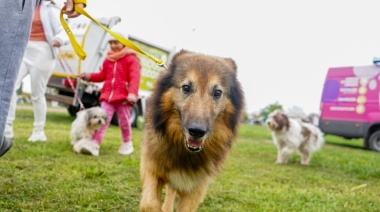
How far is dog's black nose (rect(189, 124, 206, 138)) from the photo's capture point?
237cm

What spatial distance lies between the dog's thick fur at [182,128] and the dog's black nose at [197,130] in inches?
7.8

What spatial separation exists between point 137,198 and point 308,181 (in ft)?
10.1

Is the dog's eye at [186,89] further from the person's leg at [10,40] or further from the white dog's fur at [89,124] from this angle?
the white dog's fur at [89,124]

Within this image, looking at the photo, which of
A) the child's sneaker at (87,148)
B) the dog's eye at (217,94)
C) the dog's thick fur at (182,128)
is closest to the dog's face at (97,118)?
the child's sneaker at (87,148)

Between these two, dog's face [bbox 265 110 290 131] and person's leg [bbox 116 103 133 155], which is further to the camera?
dog's face [bbox 265 110 290 131]

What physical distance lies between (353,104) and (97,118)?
1062cm

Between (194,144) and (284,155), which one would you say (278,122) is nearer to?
(284,155)

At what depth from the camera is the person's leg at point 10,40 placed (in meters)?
1.99

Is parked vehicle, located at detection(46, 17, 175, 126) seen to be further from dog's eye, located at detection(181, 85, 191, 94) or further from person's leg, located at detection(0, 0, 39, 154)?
person's leg, located at detection(0, 0, 39, 154)

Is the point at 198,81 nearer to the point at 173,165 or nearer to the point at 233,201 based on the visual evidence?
the point at 173,165

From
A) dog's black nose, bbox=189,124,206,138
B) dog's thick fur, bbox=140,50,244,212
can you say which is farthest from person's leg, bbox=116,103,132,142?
dog's black nose, bbox=189,124,206,138

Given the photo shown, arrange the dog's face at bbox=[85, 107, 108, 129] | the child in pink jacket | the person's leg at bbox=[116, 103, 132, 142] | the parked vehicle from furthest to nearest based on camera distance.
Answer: the parked vehicle < the dog's face at bbox=[85, 107, 108, 129] < the person's leg at bbox=[116, 103, 132, 142] < the child in pink jacket

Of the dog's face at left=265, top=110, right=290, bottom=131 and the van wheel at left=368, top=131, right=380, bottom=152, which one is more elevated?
the dog's face at left=265, top=110, right=290, bottom=131

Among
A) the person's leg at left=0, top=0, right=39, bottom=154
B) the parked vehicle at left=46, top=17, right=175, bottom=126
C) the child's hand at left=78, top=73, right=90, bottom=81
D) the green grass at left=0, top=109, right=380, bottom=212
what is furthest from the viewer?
the parked vehicle at left=46, top=17, right=175, bottom=126
